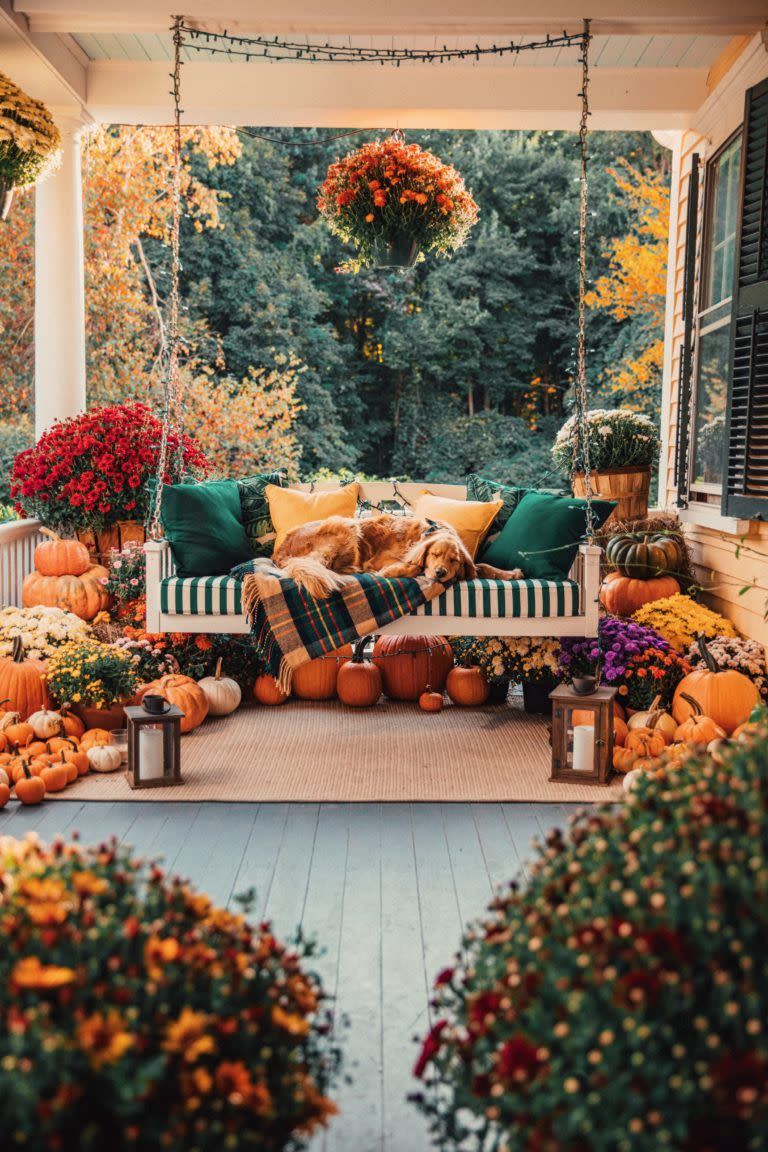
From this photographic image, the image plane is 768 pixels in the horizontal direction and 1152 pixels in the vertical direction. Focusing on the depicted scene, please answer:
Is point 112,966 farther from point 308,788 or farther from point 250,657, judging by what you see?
point 250,657

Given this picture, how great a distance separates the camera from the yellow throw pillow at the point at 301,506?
5016 mm

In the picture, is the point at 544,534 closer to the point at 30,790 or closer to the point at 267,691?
the point at 267,691

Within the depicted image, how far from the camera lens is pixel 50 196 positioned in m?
5.73

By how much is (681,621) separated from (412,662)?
1.23m

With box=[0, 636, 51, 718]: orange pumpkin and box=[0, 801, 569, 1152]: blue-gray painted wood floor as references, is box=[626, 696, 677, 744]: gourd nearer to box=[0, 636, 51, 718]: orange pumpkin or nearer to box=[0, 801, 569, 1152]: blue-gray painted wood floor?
box=[0, 801, 569, 1152]: blue-gray painted wood floor

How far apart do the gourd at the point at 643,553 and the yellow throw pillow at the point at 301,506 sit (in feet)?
4.45

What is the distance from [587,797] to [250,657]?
1887mm

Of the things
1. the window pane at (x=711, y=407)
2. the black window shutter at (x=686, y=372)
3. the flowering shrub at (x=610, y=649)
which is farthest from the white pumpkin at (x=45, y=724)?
the black window shutter at (x=686, y=372)

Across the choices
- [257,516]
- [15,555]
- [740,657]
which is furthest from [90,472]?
[740,657]

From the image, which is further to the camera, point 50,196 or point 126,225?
point 126,225

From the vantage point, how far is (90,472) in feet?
17.5

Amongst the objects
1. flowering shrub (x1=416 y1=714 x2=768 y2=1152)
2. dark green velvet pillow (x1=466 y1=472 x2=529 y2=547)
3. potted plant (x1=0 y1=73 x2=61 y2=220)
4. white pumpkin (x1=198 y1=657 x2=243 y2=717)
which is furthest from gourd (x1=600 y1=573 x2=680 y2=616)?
flowering shrub (x1=416 y1=714 x2=768 y2=1152)

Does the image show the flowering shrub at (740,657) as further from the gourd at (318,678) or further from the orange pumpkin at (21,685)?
the orange pumpkin at (21,685)

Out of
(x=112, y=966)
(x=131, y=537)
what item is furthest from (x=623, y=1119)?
(x=131, y=537)
